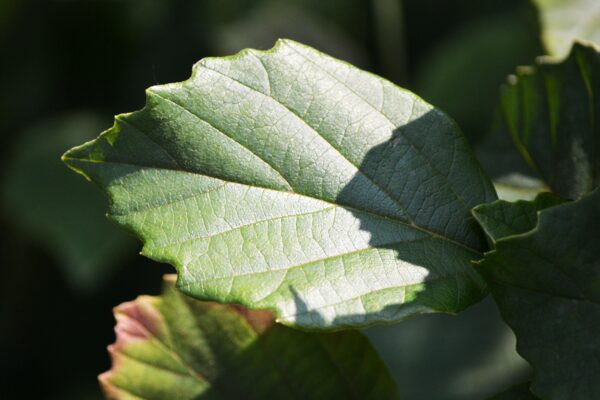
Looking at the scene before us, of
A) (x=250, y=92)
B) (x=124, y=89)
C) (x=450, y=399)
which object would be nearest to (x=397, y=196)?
(x=250, y=92)

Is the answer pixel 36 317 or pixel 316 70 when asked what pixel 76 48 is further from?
pixel 316 70

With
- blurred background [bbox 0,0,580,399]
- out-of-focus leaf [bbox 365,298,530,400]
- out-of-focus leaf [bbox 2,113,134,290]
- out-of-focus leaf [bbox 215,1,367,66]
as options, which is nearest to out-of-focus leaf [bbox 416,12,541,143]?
blurred background [bbox 0,0,580,399]

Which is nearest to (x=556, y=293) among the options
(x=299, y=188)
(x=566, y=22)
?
(x=299, y=188)

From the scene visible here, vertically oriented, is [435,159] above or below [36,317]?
above

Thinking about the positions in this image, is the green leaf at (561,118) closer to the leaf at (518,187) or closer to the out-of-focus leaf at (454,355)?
the leaf at (518,187)

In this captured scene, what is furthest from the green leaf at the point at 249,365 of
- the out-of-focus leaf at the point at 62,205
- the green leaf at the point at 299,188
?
the out-of-focus leaf at the point at 62,205

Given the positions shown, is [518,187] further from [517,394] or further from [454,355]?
[454,355]

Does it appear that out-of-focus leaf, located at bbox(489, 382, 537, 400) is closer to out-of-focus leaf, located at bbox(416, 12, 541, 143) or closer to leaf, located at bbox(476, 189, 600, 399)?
leaf, located at bbox(476, 189, 600, 399)
